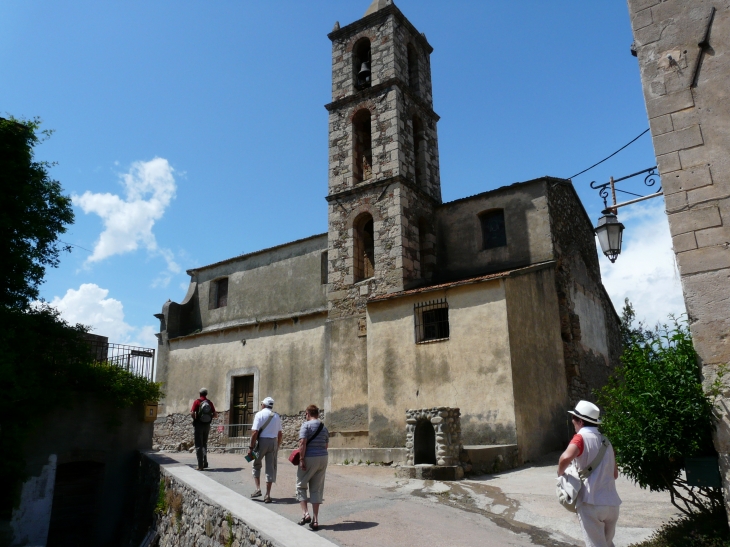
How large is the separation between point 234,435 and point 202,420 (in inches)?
347

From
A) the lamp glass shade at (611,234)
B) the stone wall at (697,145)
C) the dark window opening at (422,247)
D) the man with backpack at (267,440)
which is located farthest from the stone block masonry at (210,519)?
the dark window opening at (422,247)

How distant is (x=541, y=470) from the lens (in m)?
11.6

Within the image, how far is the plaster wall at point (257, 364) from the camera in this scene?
59.1 feet

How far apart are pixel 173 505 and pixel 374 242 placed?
917 centimetres

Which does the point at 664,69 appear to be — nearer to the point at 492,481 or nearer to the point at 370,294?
the point at 492,481

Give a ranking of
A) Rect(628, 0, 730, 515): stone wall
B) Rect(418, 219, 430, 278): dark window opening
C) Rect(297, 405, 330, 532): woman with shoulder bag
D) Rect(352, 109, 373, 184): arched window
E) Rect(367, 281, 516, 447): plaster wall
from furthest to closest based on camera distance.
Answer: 1. Rect(352, 109, 373, 184): arched window
2. Rect(418, 219, 430, 278): dark window opening
3. Rect(367, 281, 516, 447): plaster wall
4. Rect(297, 405, 330, 532): woman with shoulder bag
5. Rect(628, 0, 730, 515): stone wall

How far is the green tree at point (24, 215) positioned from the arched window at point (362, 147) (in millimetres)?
8759

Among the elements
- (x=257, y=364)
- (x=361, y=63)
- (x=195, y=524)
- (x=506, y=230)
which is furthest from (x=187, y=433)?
(x=361, y=63)

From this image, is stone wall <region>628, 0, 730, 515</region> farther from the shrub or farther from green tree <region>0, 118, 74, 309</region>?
green tree <region>0, 118, 74, 309</region>

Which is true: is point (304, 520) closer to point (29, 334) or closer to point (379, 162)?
Result: point (29, 334)

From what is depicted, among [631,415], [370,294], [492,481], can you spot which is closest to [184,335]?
[370,294]

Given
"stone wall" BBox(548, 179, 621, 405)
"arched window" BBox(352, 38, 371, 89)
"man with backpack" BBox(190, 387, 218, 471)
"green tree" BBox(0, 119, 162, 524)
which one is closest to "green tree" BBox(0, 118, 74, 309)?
"green tree" BBox(0, 119, 162, 524)

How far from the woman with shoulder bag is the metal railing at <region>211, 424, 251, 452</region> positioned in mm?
11618

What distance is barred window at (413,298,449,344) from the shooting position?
46.8 ft
